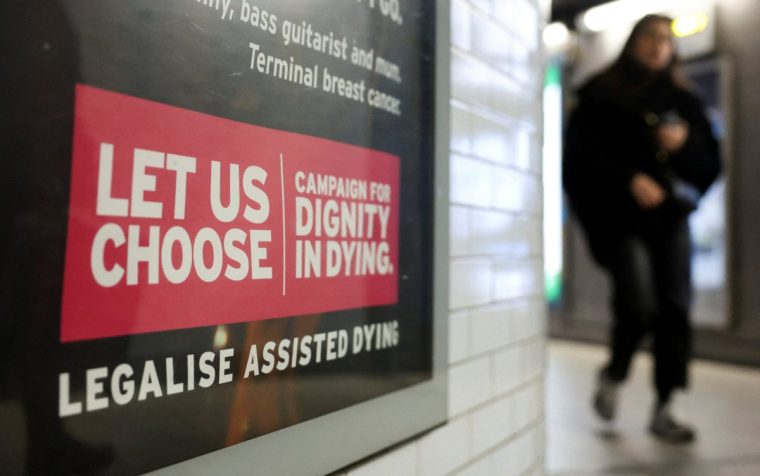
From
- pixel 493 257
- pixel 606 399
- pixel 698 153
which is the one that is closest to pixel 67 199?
pixel 493 257

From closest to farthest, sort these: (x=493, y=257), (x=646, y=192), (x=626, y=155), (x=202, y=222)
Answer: (x=202, y=222)
(x=493, y=257)
(x=646, y=192)
(x=626, y=155)

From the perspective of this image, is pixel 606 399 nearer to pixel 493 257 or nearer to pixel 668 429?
pixel 668 429

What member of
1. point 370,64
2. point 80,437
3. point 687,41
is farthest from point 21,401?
point 687,41

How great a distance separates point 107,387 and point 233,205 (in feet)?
0.74

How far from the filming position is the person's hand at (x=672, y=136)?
2.12 meters

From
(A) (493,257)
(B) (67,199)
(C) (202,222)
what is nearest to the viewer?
(B) (67,199)

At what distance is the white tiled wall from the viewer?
3.51 ft

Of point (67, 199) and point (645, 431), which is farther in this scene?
point (645, 431)

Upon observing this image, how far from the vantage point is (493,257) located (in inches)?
48.0

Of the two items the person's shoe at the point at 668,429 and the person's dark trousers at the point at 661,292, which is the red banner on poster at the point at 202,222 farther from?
the person's shoe at the point at 668,429

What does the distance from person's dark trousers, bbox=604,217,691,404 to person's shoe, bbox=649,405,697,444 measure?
53mm

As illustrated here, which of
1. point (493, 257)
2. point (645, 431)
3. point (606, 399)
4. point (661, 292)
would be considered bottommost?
point (645, 431)

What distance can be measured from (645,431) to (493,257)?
4.63 feet

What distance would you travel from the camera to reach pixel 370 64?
2.78ft
